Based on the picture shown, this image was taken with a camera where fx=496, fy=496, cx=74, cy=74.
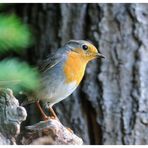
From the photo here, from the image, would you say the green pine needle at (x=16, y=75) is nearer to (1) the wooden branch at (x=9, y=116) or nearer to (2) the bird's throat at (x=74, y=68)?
(1) the wooden branch at (x=9, y=116)

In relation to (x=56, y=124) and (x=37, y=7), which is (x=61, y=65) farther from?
(x=37, y=7)

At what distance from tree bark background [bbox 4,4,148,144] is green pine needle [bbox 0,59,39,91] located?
284 cm

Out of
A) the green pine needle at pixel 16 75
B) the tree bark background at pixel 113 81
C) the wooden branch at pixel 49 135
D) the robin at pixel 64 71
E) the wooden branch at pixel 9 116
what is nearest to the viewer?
the green pine needle at pixel 16 75

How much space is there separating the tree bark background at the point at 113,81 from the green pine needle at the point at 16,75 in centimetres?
284

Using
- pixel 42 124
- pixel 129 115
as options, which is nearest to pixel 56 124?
pixel 42 124

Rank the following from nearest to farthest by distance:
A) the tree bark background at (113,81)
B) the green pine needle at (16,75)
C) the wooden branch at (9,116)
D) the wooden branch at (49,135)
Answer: the green pine needle at (16,75), the wooden branch at (9,116), the wooden branch at (49,135), the tree bark background at (113,81)

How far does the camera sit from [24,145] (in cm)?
165

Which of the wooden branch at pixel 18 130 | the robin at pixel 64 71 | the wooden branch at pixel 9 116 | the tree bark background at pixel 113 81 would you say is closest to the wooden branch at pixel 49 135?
the wooden branch at pixel 18 130

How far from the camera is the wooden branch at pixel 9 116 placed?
144 centimetres

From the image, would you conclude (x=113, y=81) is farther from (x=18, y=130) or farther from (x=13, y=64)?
(x=13, y=64)

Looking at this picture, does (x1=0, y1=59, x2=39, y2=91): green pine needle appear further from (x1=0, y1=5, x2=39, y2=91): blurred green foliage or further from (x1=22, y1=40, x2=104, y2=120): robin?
(x1=22, y1=40, x2=104, y2=120): robin

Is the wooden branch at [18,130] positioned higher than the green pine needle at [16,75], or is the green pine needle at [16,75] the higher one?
the green pine needle at [16,75]

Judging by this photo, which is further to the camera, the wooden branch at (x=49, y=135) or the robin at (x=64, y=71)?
the robin at (x=64, y=71)

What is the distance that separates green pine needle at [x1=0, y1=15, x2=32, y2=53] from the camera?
2.89 feet
